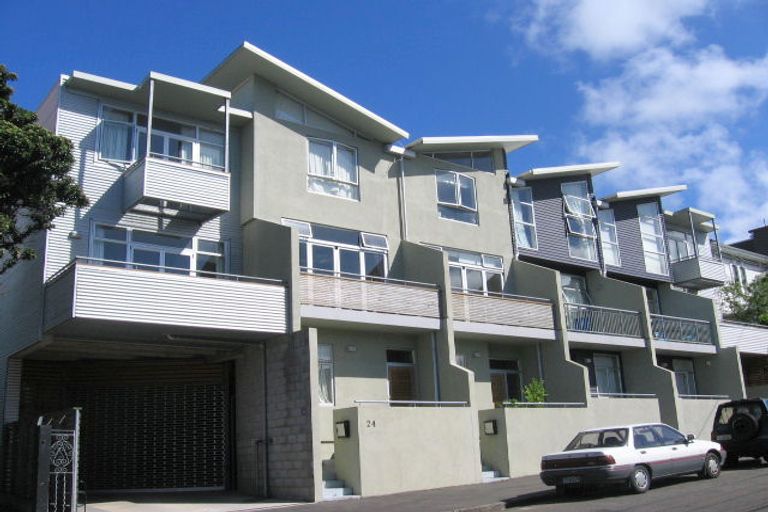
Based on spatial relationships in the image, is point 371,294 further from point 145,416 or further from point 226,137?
point 145,416

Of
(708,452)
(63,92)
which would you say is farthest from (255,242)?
(708,452)

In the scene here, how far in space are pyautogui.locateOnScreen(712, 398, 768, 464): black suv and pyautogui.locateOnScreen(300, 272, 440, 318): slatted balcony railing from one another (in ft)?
25.8

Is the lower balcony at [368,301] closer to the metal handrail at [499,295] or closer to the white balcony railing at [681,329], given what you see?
the metal handrail at [499,295]

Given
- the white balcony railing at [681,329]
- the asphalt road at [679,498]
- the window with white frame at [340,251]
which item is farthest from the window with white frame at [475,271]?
the asphalt road at [679,498]

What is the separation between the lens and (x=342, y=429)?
57.3 ft

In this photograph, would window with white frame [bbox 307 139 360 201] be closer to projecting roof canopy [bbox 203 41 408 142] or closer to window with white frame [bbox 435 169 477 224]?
projecting roof canopy [bbox 203 41 408 142]

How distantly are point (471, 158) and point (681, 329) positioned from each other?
420 inches

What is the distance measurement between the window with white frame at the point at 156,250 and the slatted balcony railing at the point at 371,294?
252 cm

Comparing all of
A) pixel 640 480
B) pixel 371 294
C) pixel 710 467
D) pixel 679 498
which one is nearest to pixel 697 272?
pixel 710 467

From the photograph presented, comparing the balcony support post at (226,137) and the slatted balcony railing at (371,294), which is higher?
the balcony support post at (226,137)

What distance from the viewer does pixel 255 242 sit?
803 inches

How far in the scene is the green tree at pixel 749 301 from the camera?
3478 centimetres

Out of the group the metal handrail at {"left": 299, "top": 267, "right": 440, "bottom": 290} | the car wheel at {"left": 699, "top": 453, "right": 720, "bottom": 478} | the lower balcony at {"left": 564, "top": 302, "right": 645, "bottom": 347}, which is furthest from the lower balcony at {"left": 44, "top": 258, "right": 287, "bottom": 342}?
the lower balcony at {"left": 564, "top": 302, "right": 645, "bottom": 347}

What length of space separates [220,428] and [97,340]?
3910 mm
